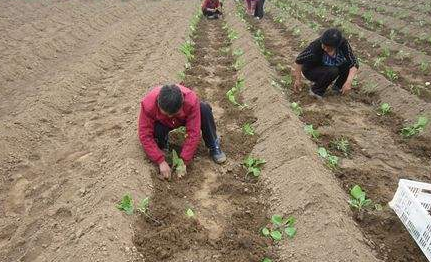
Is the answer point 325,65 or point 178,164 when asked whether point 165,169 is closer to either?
point 178,164

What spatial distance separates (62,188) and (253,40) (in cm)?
740

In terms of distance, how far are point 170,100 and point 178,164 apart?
1070 millimetres

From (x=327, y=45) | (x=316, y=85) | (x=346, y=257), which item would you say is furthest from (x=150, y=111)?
(x=316, y=85)

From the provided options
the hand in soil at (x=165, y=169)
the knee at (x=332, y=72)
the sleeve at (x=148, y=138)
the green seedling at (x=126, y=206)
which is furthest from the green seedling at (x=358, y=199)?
the knee at (x=332, y=72)

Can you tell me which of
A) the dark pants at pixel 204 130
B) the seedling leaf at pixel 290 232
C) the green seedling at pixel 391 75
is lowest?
the green seedling at pixel 391 75

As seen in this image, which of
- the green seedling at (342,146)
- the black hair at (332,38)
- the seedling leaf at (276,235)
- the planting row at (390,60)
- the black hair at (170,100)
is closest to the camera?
the seedling leaf at (276,235)

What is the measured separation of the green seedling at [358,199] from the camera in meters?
4.75

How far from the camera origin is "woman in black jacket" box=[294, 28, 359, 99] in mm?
7290

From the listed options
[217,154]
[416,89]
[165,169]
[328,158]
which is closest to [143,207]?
[165,169]

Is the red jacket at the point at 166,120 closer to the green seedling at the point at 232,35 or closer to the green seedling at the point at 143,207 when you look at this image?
the green seedling at the point at 143,207

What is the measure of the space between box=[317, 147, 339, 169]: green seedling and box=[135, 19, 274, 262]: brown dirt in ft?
3.22

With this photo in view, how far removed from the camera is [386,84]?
8.18 metres

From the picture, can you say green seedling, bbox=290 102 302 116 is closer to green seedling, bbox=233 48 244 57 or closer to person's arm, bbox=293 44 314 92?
person's arm, bbox=293 44 314 92

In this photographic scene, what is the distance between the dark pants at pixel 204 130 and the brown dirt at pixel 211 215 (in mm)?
351
